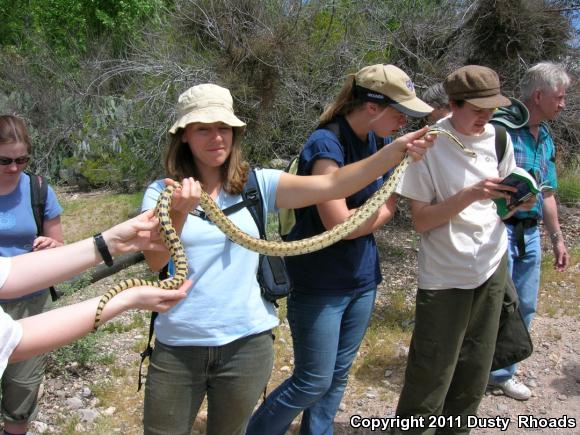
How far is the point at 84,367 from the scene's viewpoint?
17.3 ft

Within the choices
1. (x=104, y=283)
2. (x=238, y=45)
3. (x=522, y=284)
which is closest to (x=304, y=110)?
(x=238, y=45)

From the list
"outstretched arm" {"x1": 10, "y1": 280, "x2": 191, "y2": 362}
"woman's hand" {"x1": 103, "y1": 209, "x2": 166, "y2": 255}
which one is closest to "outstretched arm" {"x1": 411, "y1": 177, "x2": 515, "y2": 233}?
"woman's hand" {"x1": 103, "y1": 209, "x2": 166, "y2": 255}

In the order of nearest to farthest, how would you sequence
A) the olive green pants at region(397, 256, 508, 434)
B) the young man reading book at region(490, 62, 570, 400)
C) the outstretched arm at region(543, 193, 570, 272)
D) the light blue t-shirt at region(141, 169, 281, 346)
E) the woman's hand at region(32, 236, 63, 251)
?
the light blue t-shirt at region(141, 169, 281, 346)
the olive green pants at region(397, 256, 508, 434)
the woman's hand at region(32, 236, 63, 251)
the young man reading book at region(490, 62, 570, 400)
the outstretched arm at region(543, 193, 570, 272)

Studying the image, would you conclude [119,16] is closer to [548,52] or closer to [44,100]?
[44,100]

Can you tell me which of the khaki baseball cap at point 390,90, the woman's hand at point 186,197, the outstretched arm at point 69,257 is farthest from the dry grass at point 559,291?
the outstretched arm at point 69,257

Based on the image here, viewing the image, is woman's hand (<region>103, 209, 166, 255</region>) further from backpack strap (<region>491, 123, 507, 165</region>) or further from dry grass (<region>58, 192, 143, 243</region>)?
dry grass (<region>58, 192, 143, 243</region>)

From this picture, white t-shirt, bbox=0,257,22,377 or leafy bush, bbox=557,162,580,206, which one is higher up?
white t-shirt, bbox=0,257,22,377

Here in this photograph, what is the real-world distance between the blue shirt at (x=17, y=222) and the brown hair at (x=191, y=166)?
177cm

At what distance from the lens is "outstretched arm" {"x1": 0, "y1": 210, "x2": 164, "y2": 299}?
2316 millimetres

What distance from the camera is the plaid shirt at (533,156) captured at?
441cm

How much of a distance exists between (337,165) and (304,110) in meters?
7.24

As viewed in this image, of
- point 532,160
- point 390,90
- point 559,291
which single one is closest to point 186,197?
point 390,90

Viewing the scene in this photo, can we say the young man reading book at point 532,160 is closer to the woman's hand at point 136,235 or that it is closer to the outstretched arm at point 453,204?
the outstretched arm at point 453,204

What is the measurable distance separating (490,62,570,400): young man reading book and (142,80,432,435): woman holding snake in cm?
180
